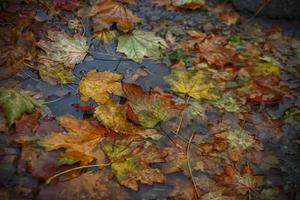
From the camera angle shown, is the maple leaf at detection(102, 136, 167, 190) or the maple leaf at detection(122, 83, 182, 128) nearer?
the maple leaf at detection(102, 136, 167, 190)

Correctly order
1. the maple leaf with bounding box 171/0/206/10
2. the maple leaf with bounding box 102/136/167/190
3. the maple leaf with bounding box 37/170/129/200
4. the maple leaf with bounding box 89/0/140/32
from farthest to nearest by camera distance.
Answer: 1. the maple leaf with bounding box 171/0/206/10
2. the maple leaf with bounding box 89/0/140/32
3. the maple leaf with bounding box 102/136/167/190
4. the maple leaf with bounding box 37/170/129/200

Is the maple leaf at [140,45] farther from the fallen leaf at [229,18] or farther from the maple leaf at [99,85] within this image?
the fallen leaf at [229,18]

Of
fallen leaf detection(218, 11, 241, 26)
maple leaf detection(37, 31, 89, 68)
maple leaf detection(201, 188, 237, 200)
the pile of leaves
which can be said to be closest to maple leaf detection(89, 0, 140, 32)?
the pile of leaves

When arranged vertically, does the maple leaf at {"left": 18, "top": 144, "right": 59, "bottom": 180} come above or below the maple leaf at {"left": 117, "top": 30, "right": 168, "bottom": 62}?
below

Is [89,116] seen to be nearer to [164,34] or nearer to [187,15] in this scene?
[164,34]

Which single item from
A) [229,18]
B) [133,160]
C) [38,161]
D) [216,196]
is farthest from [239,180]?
[229,18]

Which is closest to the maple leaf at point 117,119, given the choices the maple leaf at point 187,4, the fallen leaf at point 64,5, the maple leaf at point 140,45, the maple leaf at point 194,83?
the maple leaf at point 194,83

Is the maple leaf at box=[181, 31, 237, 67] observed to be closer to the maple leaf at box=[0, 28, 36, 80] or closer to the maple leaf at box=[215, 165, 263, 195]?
the maple leaf at box=[215, 165, 263, 195]

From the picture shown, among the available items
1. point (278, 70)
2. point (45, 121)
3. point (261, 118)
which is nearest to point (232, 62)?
point (278, 70)

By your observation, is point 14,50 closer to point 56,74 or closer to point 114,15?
point 56,74
